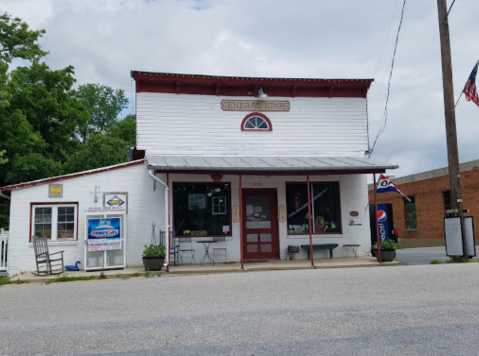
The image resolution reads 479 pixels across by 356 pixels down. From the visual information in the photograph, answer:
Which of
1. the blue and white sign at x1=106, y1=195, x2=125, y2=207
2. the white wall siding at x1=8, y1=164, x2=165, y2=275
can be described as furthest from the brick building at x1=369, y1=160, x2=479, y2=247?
the blue and white sign at x1=106, y1=195, x2=125, y2=207

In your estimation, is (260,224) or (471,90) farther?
(260,224)

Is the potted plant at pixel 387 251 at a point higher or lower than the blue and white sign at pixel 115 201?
lower

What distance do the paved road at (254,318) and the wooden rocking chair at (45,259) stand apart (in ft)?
10.1

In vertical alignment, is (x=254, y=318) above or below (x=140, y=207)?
below

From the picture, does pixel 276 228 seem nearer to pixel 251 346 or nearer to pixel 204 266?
pixel 204 266

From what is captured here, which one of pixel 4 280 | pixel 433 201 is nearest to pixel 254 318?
pixel 4 280

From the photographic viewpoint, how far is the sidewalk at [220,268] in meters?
12.8

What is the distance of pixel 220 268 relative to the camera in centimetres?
1365

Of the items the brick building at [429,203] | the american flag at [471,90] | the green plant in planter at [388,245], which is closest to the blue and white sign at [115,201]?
the green plant in planter at [388,245]

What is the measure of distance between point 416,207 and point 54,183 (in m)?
21.0

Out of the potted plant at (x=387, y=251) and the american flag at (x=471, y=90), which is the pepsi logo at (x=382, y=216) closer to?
the potted plant at (x=387, y=251)

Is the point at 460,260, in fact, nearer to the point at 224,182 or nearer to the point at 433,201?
the point at 224,182

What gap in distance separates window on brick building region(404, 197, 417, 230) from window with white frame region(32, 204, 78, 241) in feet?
67.7

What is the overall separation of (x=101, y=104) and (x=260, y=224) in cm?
3380
